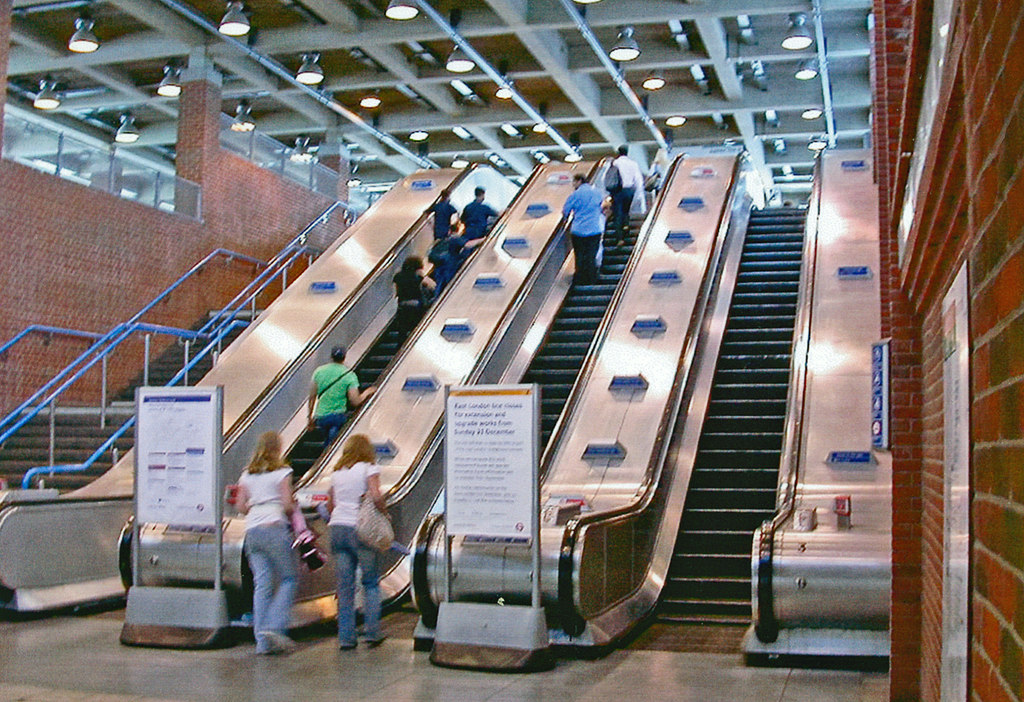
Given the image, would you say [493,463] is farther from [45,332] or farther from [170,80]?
[170,80]

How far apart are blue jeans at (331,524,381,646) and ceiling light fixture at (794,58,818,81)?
48.7 ft

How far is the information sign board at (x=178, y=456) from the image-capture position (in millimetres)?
8406

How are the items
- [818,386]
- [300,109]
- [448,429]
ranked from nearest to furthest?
[448,429] < [818,386] < [300,109]

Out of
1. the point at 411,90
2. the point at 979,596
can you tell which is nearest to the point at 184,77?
the point at 411,90

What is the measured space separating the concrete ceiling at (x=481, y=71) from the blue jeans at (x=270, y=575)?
10.9 metres

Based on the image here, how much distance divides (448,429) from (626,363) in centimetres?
404

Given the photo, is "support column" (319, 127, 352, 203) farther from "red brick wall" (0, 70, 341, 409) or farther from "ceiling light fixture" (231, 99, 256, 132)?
"red brick wall" (0, 70, 341, 409)

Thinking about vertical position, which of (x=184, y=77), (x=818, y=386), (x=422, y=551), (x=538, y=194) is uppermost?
(x=184, y=77)

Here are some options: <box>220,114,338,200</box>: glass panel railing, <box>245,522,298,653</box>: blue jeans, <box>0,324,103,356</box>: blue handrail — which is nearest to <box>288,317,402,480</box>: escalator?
<box>245,522,298,653</box>: blue jeans

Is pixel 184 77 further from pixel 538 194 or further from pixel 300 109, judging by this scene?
pixel 538 194

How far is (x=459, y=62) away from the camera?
19391 mm

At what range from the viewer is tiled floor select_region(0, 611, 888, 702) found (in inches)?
267

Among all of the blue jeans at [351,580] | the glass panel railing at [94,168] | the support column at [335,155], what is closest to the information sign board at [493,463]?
the blue jeans at [351,580]

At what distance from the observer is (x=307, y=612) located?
29.3ft
